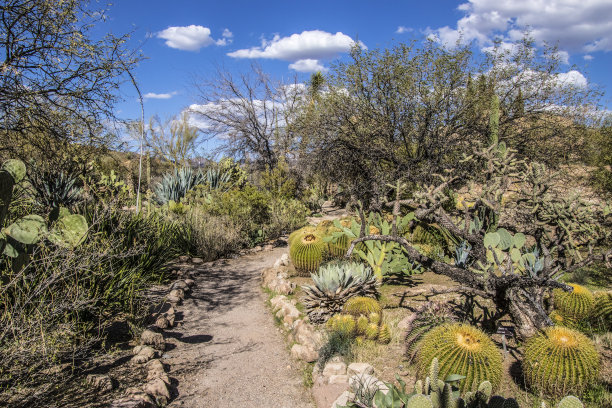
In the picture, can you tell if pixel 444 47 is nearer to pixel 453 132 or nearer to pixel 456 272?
pixel 453 132

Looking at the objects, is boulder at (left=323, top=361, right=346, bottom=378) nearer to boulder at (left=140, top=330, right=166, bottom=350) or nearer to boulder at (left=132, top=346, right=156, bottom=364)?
boulder at (left=132, top=346, right=156, bottom=364)

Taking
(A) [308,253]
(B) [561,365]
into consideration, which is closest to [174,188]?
(A) [308,253]

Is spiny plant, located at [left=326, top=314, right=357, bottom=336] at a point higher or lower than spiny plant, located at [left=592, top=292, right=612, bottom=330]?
lower

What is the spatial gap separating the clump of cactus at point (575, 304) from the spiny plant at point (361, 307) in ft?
6.20

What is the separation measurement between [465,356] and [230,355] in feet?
9.45

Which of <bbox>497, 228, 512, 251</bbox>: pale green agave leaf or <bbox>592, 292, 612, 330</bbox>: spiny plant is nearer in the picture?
<bbox>592, 292, 612, 330</bbox>: spiny plant

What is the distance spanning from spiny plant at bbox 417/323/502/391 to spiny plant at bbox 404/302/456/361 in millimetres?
508

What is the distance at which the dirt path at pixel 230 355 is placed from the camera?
3934 millimetres

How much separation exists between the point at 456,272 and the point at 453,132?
9194mm

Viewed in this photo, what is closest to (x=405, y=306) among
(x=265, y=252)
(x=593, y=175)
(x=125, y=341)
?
(x=125, y=341)

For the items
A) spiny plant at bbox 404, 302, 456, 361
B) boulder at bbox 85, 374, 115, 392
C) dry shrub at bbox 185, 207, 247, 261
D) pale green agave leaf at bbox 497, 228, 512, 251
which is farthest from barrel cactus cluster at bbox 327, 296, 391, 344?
dry shrub at bbox 185, 207, 247, 261

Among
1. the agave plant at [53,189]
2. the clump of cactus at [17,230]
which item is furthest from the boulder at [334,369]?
the agave plant at [53,189]

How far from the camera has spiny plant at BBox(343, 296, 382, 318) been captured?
464cm

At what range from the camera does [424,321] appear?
4.03m
